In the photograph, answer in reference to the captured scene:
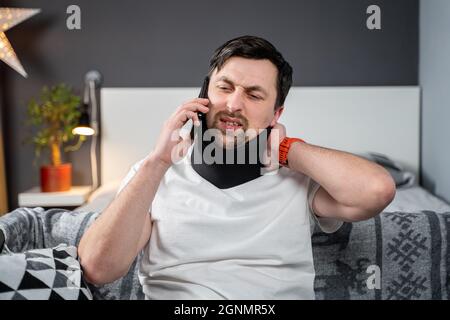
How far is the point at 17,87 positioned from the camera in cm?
259

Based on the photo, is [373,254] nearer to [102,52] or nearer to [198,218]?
[198,218]

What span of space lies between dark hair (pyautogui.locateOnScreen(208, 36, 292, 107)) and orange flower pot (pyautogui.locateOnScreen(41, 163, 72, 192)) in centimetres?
161

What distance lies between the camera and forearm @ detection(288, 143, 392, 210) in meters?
0.94

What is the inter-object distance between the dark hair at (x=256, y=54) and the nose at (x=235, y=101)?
0.24 ft

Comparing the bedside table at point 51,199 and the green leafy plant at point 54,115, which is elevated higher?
the green leafy plant at point 54,115

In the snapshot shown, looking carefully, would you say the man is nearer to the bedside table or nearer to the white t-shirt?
the white t-shirt

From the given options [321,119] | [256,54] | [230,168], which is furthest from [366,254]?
[321,119]

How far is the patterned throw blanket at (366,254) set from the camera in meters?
1.12

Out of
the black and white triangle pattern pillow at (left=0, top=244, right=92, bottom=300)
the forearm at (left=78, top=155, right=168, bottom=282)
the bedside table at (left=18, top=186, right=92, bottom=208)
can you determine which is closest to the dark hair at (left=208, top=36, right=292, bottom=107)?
the forearm at (left=78, top=155, right=168, bottom=282)

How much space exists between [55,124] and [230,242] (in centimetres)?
180

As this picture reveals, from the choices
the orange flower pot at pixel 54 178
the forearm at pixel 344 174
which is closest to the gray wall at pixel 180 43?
the orange flower pot at pixel 54 178

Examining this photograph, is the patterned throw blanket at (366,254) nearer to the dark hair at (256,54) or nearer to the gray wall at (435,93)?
the dark hair at (256,54)
